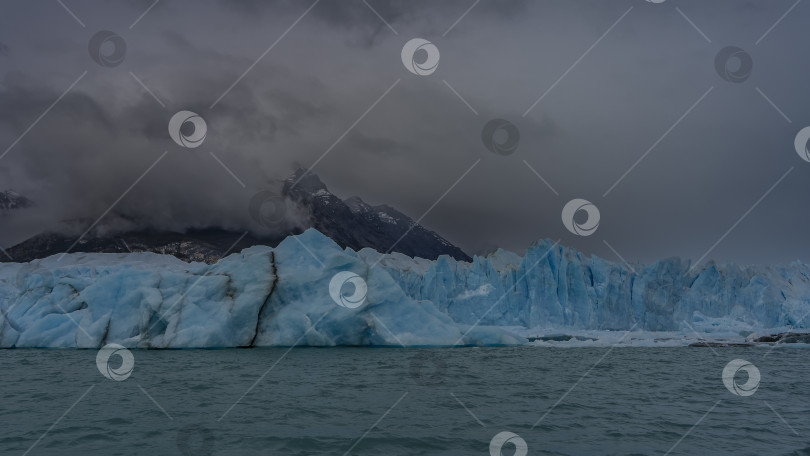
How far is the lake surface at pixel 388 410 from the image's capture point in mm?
8109

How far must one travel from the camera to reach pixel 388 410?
1094cm

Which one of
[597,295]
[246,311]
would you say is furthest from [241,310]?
[597,295]

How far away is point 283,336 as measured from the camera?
1043 inches

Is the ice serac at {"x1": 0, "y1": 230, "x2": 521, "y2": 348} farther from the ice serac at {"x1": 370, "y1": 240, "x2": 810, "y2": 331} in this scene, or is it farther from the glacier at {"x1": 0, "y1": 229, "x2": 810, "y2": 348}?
the ice serac at {"x1": 370, "y1": 240, "x2": 810, "y2": 331}

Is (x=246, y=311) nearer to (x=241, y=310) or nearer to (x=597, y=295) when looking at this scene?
(x=241, y=310)

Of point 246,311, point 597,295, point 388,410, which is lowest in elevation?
point 388,410

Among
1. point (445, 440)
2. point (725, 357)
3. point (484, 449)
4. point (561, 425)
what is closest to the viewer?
point (484, 449)

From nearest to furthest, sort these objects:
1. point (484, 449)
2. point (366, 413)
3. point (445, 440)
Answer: point (484, 449)
point (445, 440)
point (366, 413)

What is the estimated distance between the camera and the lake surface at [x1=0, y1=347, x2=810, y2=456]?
811 cm

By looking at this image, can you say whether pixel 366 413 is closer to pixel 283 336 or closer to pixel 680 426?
pixel 680 426

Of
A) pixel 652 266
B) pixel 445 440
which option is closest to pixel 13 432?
pixel 445 440

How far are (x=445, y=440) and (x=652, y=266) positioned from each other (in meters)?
43.9

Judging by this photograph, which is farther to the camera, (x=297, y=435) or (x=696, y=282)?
(x=696, y=282)

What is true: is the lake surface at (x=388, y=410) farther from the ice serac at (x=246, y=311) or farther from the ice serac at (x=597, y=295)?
the ice serac at (x=597, y=295)
